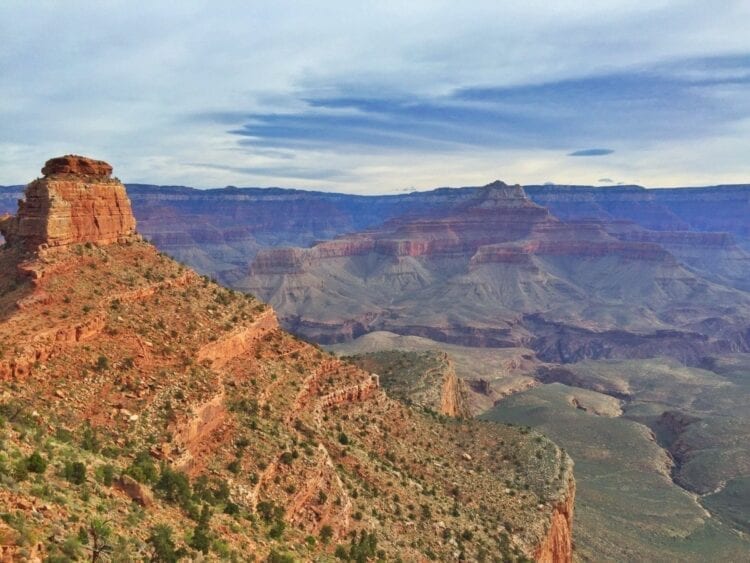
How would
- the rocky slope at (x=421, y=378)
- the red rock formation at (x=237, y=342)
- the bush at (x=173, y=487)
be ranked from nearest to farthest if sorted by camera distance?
the bush at (x=173, y=487) < the red rock formation at (x=237, y=342) < the rocky slope at (x=421, y=378)

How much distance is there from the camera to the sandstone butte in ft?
61.3

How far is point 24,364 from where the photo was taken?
80.7 ft

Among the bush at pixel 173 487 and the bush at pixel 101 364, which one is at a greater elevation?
the bush at pixel 101 364

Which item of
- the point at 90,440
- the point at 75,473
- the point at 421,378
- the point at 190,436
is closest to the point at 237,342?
the point at 190,436

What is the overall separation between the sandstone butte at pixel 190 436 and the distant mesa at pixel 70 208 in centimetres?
11

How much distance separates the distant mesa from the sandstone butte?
109 mm

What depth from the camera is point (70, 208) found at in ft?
113

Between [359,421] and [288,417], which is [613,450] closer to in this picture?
[359,421]

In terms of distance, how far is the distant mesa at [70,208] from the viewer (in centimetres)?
3338

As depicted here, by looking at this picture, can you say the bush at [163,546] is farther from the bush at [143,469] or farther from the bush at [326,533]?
the bush at [326,533]

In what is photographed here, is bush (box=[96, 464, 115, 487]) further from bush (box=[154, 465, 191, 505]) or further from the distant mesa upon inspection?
the distant mesa

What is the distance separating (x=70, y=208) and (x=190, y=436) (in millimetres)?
16331

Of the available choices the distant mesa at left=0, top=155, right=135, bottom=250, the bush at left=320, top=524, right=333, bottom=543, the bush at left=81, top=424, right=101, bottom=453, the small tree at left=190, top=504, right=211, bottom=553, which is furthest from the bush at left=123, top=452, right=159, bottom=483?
the distant mesa at left=0, top=155, right=135, bottom=250

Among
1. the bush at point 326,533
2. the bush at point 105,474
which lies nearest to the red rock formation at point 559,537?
the bush at point 326,533
